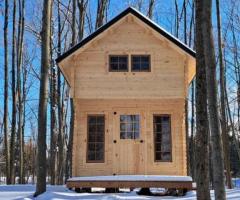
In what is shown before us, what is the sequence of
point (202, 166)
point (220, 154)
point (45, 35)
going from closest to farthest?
1. point (220, 154)
2. point (202, 166)
3. point (45, 35)

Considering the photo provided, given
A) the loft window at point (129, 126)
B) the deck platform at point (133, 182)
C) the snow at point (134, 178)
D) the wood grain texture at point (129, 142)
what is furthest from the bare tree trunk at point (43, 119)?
the loft window at point (129, 126)

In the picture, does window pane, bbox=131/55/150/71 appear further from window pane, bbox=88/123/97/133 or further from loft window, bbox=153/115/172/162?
window pane, bbox=88/123/97/133

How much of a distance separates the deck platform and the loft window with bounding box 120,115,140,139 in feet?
5.59

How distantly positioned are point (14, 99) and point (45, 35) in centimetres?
1105

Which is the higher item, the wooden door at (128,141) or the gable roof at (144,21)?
the gable roof at (144,21)

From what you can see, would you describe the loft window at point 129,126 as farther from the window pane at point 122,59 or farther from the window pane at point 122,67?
the window pane at point 122,59

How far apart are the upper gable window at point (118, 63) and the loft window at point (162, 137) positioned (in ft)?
7.24

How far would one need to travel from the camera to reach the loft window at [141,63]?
1574 centimetres

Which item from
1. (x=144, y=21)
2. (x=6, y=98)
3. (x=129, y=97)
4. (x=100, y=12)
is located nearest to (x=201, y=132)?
(x=129, y=97)

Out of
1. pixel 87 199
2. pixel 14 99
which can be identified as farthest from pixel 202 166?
pixel 14 99

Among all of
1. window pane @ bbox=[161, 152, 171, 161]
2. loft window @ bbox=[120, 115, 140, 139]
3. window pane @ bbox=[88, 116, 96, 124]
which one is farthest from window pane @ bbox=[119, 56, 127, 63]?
window pane @ bbox=[161, 152, 171, 161]

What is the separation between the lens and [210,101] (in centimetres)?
770

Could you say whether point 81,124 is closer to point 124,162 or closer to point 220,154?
point 124,162

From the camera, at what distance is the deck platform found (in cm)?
1405
